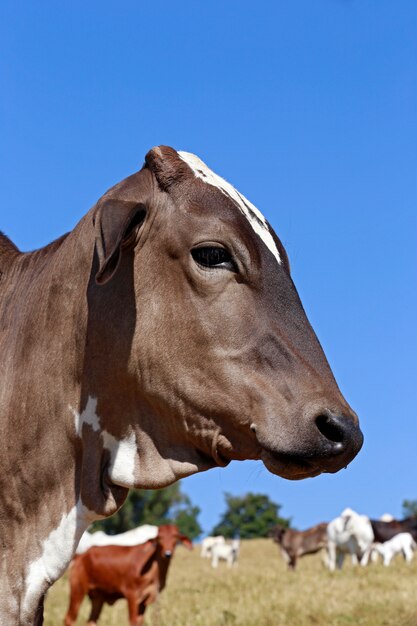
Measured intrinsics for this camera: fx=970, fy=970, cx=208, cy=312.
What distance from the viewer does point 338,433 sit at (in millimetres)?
2812

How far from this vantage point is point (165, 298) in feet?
10.5

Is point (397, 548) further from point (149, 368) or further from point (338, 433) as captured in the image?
point (338, 433)

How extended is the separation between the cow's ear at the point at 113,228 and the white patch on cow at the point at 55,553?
2.59ft

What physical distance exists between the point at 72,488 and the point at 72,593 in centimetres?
1142

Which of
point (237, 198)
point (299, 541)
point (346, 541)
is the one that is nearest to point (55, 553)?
point (237, 198)

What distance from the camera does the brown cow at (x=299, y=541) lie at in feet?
99.7

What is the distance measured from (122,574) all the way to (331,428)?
12.6 metres

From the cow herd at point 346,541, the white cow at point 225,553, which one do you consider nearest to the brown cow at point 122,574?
the cow herd at point 346,541

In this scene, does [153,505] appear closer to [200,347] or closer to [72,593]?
[72,593]

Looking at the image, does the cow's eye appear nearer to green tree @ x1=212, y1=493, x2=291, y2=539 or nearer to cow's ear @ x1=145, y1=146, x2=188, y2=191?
cow's ear @ x1=145, y1=146, x2=188, y2=191

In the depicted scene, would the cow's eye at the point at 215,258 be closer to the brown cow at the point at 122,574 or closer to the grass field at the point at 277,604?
the grass field at the point at 277,604

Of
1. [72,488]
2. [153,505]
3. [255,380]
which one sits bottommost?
[72,488]

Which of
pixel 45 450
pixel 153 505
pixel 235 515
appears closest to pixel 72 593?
pixel 45 450

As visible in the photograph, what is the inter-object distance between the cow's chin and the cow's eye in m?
0.63
